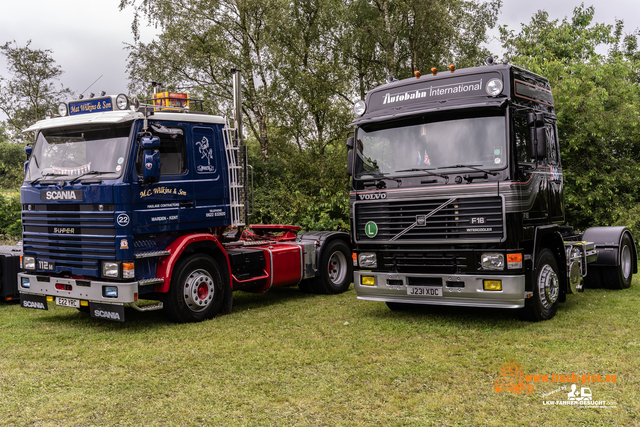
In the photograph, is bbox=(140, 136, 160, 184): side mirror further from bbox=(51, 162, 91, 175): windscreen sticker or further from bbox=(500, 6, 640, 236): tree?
bbox=(500, 6, 640, 236): tree

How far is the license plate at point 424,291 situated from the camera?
728cm

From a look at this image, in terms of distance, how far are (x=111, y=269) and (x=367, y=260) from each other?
3508 millimetres

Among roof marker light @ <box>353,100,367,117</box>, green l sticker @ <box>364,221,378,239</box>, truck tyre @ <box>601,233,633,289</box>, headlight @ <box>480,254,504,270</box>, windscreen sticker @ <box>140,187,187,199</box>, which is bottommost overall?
truck tyre @ <box>601,233,633,289</box>

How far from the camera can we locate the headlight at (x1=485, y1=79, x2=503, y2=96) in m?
7.06

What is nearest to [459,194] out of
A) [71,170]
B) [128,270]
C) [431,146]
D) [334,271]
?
[431,146]

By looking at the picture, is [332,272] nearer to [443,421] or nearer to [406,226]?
[406,226]

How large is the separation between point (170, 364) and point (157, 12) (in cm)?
1791

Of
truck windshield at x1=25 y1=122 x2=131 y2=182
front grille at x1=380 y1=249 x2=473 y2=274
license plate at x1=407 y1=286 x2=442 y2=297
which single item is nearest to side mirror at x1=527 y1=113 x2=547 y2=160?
front grille at x1=380 y1=249 x2=473 y2=274

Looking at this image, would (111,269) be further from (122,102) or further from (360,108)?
(360,108)

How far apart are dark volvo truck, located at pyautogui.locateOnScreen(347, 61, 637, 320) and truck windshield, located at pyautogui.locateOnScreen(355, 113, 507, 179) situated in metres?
0.01

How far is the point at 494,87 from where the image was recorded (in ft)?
23.2

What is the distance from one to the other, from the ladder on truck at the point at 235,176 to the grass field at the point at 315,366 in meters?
1.61

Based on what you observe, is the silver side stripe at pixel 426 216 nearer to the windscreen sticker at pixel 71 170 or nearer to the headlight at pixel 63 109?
the windscreen sticker at pixel 71 170

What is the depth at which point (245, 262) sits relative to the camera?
29.8 ft
